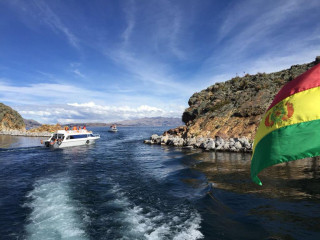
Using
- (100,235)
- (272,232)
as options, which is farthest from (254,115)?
(100,235)

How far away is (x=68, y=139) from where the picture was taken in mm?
44188

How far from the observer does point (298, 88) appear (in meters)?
3.60

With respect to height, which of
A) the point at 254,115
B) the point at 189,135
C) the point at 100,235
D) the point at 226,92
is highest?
the point at 226,92

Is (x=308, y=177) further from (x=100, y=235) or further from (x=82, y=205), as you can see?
(x=82, y=205)

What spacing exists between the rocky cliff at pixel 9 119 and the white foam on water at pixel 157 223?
394 feet

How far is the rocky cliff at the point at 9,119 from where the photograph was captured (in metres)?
108

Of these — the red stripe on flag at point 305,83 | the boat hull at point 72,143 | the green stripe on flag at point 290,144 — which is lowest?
the boat hull at point 72,143

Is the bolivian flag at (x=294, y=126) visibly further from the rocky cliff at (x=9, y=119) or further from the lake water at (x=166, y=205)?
the rocky cliff at (x=9, y=119)

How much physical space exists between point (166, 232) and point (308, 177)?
12102 millimetres

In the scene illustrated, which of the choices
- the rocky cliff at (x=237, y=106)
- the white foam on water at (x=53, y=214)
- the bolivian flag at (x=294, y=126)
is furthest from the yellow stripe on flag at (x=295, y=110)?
the rocky cliff at (x=237, y=106)

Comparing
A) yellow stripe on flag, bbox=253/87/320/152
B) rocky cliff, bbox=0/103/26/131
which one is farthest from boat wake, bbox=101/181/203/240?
rocky cliff, bbox=0/103/26/131

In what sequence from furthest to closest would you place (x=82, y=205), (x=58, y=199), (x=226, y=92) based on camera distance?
(x=226, y=92)
(x=58, y=199)
(x=82, y=205)

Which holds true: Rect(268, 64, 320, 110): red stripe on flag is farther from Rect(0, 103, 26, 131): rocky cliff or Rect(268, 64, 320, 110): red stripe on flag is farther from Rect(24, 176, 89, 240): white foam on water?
Rect(0, 103, 26, 131): rocky cliff

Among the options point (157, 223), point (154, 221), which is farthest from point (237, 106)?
point (157, 223)
